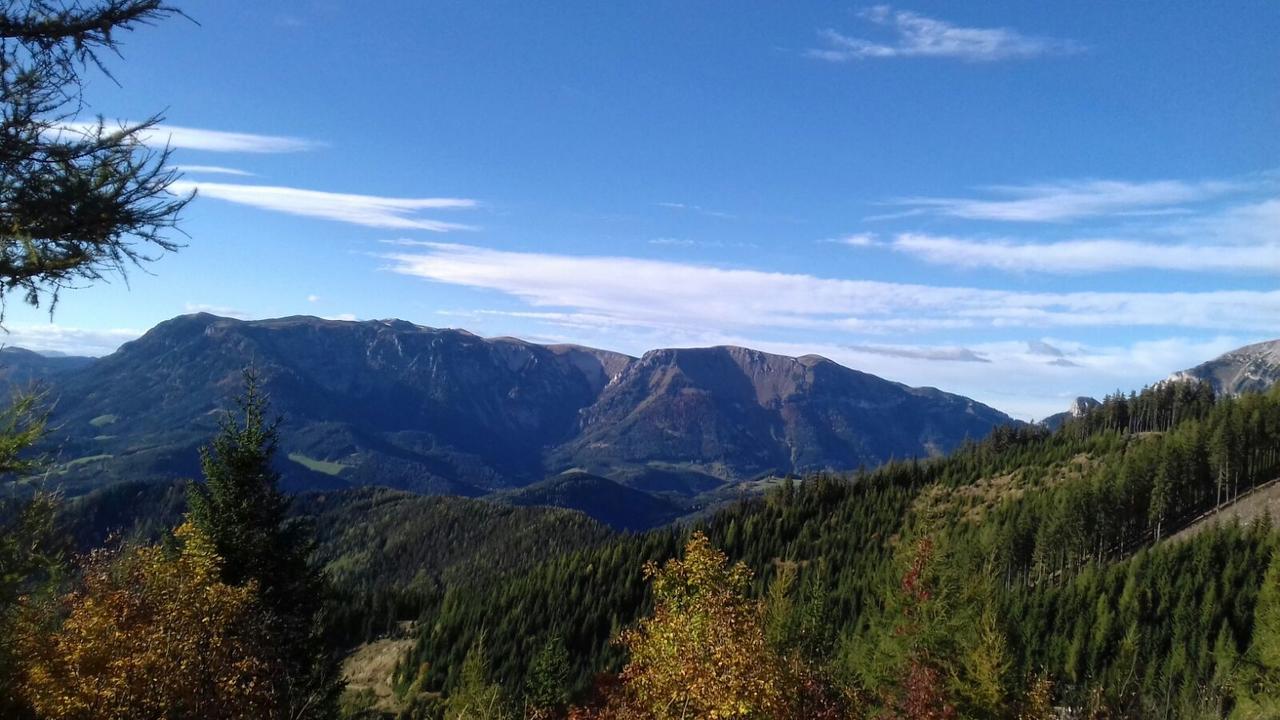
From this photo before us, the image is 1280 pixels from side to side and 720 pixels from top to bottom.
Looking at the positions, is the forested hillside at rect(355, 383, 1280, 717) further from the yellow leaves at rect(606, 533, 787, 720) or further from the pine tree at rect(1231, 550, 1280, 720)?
the yellow leaves at rect(606, 533, 787, 720)

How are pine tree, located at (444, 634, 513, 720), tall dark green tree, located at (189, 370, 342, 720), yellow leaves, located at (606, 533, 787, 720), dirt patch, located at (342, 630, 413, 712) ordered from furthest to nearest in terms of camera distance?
dirt patch, located at (342, 630, 413, 712), pine tree, located at (444, 634, 513, 720), tall dark green tree, located at (189, 370, 342, 720), yellow leaves, located at (606, 533, 787, 720)

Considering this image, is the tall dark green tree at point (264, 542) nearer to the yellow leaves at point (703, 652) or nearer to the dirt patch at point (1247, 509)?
the yellow leaves at point (703, 652)

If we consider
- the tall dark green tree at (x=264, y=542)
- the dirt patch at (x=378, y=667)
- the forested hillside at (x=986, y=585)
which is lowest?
the dirt patch at (x=378, y=667)

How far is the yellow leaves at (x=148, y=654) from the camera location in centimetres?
1289

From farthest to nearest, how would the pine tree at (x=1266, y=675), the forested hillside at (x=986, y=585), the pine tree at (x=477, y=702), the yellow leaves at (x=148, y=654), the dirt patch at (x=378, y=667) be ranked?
the dirt patch at (x=378, y=667)
the pine tree at (x=1266, y=675)
the forested hillside at (x=986, y=585)
the pine tree at (x=477, y=702)
the yellow leaves at (x=148, y=654)

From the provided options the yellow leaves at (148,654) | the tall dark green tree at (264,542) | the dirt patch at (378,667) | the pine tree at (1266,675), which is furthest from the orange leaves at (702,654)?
the dirt patch at (378,667)

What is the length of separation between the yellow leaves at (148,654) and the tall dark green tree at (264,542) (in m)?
9.07

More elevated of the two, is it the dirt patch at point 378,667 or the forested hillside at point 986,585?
the forested hillside at point 986,585

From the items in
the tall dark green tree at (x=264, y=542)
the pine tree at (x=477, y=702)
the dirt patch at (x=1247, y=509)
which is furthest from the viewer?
the dirt patch at (x=1247, y=509)

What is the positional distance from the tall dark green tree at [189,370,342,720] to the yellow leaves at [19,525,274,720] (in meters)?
9.07

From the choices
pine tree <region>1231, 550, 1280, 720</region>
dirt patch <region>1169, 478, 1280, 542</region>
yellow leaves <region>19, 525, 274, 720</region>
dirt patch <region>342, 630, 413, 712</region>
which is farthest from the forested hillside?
yellow leaves <region>19, 525, 274, 720</region>

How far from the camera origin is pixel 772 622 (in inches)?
1689

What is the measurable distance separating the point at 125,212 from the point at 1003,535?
136 metres

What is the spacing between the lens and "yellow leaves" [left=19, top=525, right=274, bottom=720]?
12891 millimetres
